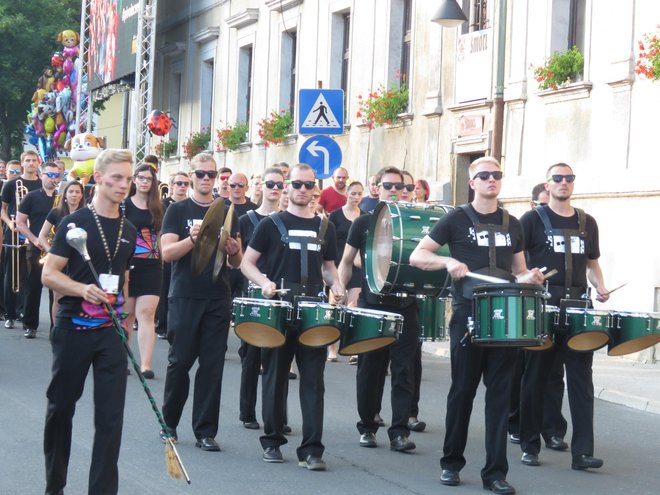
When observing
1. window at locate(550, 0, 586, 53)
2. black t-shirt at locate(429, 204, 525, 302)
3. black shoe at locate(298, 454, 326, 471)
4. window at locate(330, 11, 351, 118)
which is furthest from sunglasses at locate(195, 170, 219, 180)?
window at locate(330, 11, 351, 118)

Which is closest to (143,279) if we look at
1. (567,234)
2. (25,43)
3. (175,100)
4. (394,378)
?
(394,378)

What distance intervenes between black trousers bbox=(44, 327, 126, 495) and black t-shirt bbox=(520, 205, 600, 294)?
3240mm

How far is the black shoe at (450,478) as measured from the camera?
27.7 ft

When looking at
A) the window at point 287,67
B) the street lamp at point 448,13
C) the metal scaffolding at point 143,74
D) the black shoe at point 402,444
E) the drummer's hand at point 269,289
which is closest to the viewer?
the drummer's hand at point 269,289

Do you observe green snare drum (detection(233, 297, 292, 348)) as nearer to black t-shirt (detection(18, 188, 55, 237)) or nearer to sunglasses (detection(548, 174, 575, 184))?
sunglasses (detection(548, 174, 575, 184))

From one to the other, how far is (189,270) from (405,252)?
4.86 feet

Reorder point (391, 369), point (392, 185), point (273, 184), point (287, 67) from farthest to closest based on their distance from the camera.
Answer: point (287, 67) → point (392, 185) → point (273, 184) → point (391, 369)

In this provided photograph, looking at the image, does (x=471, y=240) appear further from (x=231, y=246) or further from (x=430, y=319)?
(x=430, y=319)

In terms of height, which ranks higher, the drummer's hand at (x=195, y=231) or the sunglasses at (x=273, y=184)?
the sunglasses at (x=273, y=184)

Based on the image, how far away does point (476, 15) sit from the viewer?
2178 cm

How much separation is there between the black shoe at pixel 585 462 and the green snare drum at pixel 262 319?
2.00m

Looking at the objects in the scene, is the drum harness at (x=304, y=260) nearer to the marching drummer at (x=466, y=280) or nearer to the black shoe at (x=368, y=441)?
the marching drummer at (x=466, y=280)

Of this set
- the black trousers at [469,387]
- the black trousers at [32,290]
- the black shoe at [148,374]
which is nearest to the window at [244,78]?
the black trousers at [32,290]

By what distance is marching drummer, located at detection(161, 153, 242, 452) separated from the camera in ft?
31.0
